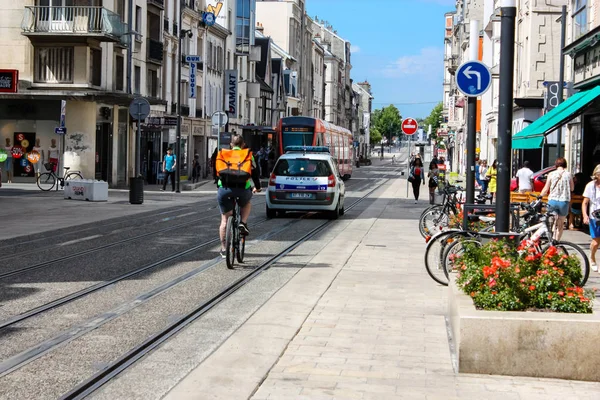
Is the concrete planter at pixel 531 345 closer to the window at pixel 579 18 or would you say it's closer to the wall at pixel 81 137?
the window at pixel 579 18

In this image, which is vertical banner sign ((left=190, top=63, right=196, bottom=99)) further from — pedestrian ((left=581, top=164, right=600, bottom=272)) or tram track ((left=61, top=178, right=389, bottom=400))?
tram track ((left=61, top=178, right=389, bottom=400))

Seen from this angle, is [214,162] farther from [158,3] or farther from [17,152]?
[158,3]

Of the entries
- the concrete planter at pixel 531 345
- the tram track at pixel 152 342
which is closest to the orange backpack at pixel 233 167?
the tram track at pixel 152 342

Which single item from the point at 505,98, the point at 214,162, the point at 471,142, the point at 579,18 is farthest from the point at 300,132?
the point at 505,98

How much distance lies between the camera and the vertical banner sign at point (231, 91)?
214 ft

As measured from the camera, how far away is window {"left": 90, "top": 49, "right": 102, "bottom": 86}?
1590 inches

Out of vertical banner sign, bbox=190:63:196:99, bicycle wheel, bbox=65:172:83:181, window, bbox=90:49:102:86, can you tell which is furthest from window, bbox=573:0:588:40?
vertical banner sign, bbox=190:63:196:99

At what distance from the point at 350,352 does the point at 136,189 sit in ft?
72.0

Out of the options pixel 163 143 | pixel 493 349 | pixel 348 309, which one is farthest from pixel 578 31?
pixel 163 143

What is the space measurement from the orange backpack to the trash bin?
15786 millimetres

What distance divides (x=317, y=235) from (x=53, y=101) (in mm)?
23537

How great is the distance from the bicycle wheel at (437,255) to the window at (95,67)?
30.7m

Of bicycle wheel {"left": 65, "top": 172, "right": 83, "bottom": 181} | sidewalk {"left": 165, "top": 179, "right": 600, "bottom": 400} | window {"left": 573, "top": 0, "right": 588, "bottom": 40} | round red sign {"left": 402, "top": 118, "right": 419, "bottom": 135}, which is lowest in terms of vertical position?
sidewalk {"left": 165, "top": 179, "right": 600, "bottom": 400}

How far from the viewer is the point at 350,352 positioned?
24.4 ft
